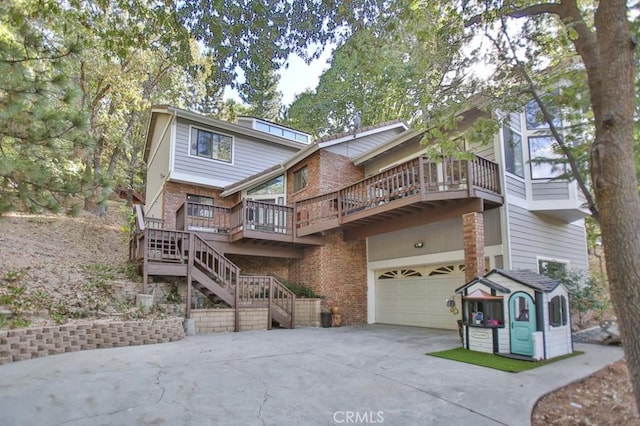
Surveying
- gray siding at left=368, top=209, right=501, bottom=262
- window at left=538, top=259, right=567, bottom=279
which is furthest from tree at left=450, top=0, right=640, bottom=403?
window at left=538, top=259, right=567, bottom=279

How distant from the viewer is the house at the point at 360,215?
9.63m

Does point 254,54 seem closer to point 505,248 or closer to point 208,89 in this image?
point 208,89

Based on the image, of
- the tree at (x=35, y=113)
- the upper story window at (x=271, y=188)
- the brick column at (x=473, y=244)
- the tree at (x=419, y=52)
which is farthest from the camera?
the upper story window at (x=271, y=188)

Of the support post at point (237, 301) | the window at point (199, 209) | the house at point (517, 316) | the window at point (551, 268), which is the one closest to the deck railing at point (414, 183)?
the house at point (517, 316)

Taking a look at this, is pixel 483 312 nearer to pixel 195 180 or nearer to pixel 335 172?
pixel 335 172

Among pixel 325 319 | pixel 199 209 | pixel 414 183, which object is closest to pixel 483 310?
pixel 414 183

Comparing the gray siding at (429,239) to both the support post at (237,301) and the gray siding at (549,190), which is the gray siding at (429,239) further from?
the support post at (237,301)

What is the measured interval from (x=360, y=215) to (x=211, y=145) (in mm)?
8038

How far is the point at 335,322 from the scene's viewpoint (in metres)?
12.2

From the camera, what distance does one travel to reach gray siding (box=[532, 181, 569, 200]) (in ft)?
33.5

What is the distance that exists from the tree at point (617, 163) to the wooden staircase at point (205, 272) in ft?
29.0

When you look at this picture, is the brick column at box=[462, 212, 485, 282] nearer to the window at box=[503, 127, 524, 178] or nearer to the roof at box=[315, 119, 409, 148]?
the window at box=[503, 127, 524, 178]

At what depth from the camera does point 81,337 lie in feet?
24.1

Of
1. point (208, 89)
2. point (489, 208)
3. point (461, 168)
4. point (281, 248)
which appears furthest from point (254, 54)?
point (281, 248)
